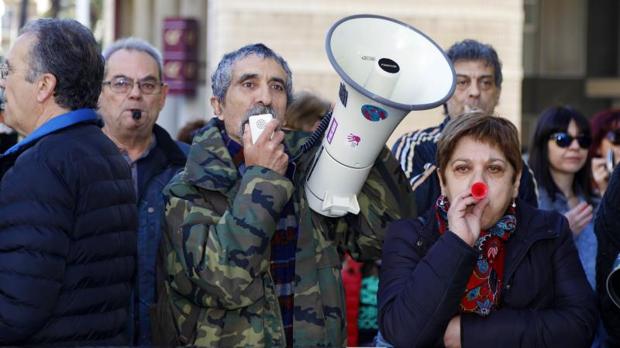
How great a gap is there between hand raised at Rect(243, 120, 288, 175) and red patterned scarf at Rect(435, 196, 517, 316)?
531 mm

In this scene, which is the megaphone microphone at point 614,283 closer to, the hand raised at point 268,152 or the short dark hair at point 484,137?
the short dark hair at point 484,137

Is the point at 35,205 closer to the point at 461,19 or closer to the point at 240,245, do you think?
the point at 240,245

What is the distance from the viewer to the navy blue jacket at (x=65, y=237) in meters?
3.08

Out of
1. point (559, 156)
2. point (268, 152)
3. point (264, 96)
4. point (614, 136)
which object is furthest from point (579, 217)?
point (268, 152)

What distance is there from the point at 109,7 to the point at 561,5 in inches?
332

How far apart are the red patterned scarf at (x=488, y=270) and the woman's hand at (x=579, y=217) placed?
1977 mm

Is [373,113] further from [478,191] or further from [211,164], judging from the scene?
[211,164]

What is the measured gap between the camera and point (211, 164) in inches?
142

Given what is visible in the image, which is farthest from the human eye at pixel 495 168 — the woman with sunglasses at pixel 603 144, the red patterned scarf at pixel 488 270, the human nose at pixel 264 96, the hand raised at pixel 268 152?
the woman with sunglasses at pixel 603 144

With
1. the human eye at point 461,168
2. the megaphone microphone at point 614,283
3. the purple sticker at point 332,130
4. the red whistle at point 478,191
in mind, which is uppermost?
the purple sticker at point 332,130

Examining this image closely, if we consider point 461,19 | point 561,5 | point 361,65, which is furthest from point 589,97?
point 361,65

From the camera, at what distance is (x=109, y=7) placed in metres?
21.4

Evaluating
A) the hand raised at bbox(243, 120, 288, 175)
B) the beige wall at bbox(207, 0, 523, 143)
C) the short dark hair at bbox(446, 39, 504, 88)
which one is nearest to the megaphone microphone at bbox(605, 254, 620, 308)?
the hand raised at bbox(243, 120, 288, 175)

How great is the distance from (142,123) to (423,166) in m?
1.20
